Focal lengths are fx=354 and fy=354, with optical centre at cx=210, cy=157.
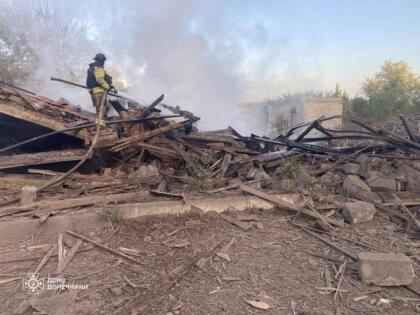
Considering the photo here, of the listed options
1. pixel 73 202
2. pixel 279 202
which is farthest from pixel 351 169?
pixel 73 202

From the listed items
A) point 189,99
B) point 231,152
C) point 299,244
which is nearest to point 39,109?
point 231,152

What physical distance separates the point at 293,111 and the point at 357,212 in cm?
1584

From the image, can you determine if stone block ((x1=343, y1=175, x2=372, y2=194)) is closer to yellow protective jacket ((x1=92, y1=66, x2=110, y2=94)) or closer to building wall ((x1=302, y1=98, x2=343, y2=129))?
yellow protective jacket ((x1=92, y1=66, x2=110, y2=94))

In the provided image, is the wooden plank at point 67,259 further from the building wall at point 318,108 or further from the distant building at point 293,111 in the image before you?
the building wall at point 318,108

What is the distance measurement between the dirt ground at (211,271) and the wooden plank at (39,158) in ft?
7.60

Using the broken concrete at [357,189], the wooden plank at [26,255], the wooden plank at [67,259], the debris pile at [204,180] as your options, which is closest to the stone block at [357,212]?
the debris pile at [204,180]

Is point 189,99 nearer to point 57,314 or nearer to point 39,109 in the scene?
point 39,109

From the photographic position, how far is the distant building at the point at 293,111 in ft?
62.7

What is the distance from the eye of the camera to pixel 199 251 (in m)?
4.34

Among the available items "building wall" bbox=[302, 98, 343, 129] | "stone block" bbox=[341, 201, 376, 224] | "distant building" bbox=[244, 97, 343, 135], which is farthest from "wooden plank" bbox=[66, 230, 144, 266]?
"building wall" bbox=[302, 98, 343, 129]

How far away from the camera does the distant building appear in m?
19.1

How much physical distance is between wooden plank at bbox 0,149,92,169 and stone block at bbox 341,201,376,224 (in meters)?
4.70

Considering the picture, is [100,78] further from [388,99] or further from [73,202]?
[388,99]

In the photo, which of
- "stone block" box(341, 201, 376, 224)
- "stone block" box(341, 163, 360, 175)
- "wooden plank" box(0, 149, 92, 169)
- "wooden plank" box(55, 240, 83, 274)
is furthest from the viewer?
"stone block" box(341, 163, 360, 175)
